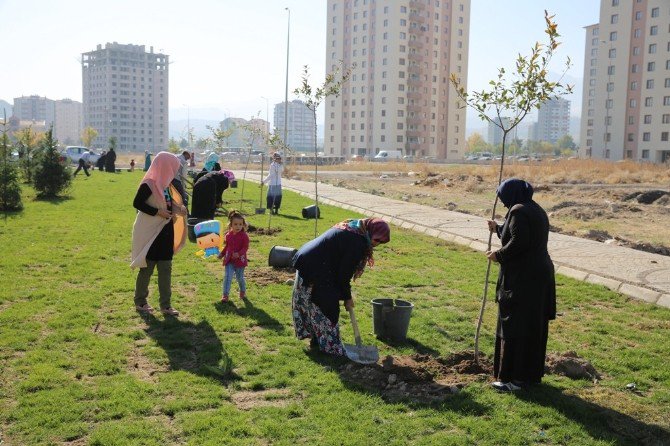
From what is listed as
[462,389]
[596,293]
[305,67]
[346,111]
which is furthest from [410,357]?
[346,111]

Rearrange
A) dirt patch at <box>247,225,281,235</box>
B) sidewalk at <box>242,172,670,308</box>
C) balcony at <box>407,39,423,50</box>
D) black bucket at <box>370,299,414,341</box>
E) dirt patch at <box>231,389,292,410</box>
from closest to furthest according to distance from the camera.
Result: dirt patch at <box>231,389,292,410</box> < black bucket at <box>370,299,414,341</box> < sidewalk at <box>242,172,670,308</box> < dirt patch at <box>247,225,281,235</box> < balcony at <box>407,39,423,50</box>

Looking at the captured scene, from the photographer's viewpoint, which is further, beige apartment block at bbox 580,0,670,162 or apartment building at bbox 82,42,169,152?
apartment building at bbox 82,42,169,152

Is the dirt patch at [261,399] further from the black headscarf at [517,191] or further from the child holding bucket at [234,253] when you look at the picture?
the child holding bucket at [234,253]

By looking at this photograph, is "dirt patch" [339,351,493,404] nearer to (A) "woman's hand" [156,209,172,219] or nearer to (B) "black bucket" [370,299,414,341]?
(B) "black bucket" [370,299,414,341]

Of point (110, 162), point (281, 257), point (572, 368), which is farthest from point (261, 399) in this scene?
Result: point (110, 162)

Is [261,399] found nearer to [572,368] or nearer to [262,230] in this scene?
[572,368]

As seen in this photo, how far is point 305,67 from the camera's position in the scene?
1326cm

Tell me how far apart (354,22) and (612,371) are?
11356cm

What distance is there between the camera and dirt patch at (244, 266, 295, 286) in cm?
942

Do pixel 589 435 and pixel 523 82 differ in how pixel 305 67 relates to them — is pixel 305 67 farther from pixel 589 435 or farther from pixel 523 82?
pixel 589 435

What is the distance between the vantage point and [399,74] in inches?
4230

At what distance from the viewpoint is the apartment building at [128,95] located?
520 feet

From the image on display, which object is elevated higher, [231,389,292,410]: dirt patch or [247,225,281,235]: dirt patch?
[247,225,281,235]: dirt patch

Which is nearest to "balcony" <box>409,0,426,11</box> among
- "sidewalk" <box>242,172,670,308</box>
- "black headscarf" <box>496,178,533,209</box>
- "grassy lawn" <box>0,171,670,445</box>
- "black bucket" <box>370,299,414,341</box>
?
"sidewalk" <box>242,172,670,308</box>
